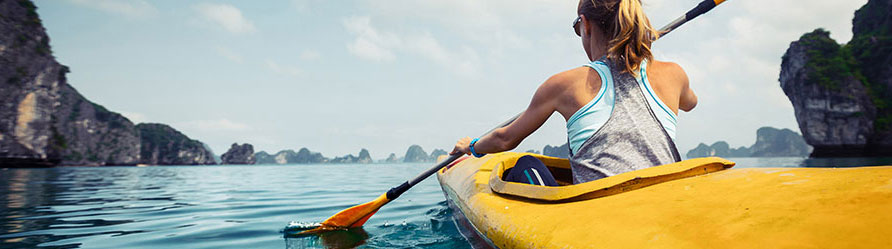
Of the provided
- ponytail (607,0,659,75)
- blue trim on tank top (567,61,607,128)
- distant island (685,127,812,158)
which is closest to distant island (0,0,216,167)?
blue trim on tank top (567,61,607,128)

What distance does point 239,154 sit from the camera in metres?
112

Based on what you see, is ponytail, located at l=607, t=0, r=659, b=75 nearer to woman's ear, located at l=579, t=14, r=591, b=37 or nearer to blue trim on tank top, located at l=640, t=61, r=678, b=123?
blue trim on tank top, located at l=640, t=61, r=678, b=123

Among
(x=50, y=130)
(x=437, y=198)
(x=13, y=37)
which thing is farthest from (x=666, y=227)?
(x=13, y=37)

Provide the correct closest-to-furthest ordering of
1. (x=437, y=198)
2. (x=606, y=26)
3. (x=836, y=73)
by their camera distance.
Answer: (x=606, y=26), (x=437, y=198), (x=836, y=73)

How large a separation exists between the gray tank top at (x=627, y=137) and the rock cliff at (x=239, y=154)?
125m

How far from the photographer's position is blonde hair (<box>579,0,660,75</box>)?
1740 mm

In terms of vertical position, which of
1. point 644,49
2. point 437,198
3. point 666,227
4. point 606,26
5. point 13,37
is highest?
point 13,37

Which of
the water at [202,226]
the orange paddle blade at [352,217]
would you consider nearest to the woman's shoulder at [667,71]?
the water at [202,226]

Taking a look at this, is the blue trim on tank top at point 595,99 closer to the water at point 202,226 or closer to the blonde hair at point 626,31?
the blonde hair at point 626,31

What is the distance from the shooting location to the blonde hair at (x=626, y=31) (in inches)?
68.5

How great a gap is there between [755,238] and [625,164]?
2.60 ft

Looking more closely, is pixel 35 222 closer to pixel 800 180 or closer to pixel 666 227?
pixel 666 227

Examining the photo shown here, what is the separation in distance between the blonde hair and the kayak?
498 mm

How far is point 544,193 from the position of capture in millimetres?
1769
